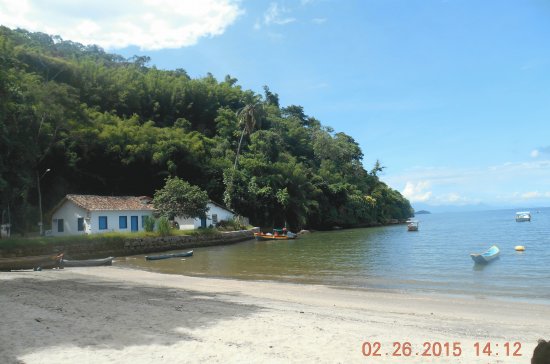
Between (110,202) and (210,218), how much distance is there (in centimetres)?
1169

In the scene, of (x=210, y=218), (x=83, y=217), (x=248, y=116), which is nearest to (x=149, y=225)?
(x=83, y=217)

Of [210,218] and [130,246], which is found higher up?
[210,218]

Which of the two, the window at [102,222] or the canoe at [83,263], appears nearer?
the canoe at [83,263]

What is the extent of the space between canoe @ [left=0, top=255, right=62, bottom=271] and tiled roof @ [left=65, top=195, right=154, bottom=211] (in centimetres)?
1501

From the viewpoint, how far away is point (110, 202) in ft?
137

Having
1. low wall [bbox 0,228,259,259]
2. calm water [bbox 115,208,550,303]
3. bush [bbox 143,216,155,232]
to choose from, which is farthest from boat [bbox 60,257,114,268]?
bush [bbox 143,216,155,232]

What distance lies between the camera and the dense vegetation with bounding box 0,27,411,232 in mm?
37219

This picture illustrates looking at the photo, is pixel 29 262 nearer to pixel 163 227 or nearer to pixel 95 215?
pixel 95 215

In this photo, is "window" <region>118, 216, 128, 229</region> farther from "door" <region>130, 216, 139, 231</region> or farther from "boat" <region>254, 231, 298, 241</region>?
"boat" <region>254, 231, 298, 241</region>

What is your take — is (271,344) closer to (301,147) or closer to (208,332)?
(208,332)

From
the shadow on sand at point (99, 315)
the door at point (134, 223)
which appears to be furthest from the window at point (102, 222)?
the shadow on sand at point (99, 315)

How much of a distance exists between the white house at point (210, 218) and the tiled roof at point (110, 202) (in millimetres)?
4199

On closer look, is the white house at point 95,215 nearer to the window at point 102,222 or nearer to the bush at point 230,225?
the window at point 102,222

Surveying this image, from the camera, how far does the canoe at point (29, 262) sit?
2264 cm
